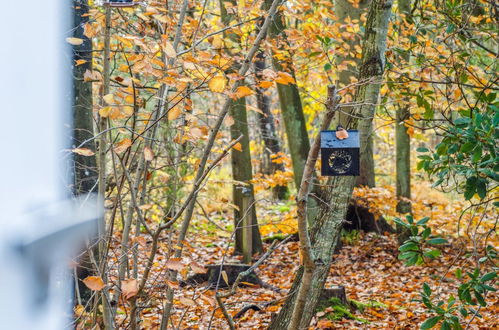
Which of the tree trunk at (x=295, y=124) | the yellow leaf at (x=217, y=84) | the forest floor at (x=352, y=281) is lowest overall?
the forest floor at (x=352, y=281)

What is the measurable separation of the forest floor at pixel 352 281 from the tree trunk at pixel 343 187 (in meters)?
0.30

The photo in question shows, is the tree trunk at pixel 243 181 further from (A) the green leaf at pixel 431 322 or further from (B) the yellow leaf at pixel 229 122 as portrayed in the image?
(A) the green leaf at pixel 431 322

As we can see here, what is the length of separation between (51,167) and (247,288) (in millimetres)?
5979

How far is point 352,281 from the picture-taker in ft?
24.1

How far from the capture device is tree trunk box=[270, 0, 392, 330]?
3.70 metres

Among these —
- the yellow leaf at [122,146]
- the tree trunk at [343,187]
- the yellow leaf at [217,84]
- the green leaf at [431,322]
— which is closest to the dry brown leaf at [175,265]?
the yellow leaf at [122,146]

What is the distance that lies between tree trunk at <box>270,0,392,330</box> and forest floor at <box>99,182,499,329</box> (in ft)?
0.99

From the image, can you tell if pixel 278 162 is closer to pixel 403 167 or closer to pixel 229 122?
pixel 403 167

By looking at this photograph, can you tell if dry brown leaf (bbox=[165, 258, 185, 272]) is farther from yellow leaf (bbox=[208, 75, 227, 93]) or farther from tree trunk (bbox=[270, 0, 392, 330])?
tree trunk (bbox=[270, 0, 392, 330])

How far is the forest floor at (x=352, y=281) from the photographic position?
5215mm

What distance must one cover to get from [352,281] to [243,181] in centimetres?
226

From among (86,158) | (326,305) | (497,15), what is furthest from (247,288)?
(497,15)

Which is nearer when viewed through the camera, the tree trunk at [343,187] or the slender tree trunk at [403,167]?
the tree trunk at [343,187]

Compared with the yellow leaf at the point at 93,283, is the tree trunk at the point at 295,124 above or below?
above
